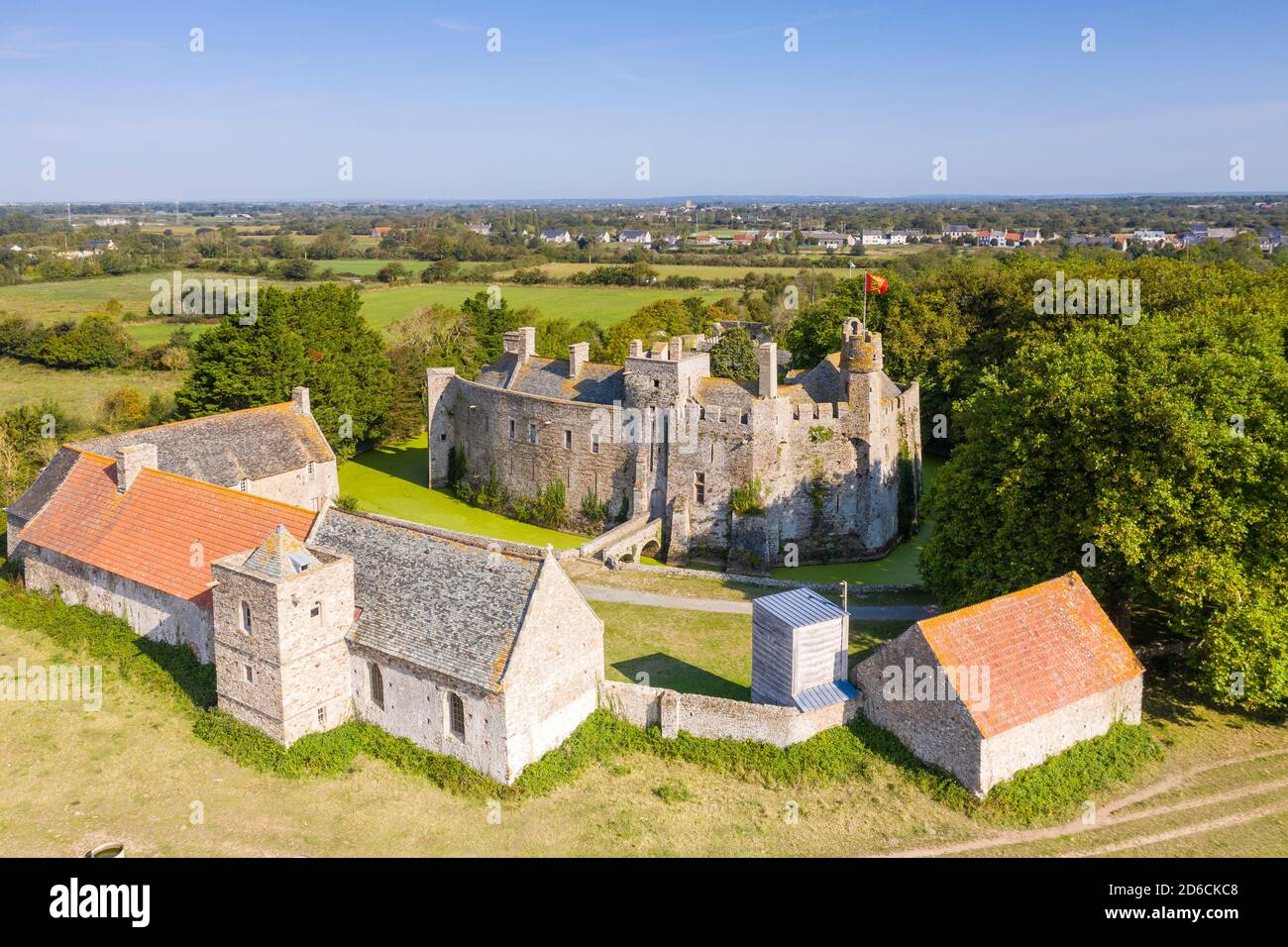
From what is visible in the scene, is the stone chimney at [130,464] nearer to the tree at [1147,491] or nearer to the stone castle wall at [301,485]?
the stone castle wall at [301,485]

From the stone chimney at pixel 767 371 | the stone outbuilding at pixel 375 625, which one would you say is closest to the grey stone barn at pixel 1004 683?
the stone outbuilding at pixel 375 625

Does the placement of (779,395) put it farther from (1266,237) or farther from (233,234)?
(233,234)

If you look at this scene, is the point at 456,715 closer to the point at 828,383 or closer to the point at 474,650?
the point at 474,650

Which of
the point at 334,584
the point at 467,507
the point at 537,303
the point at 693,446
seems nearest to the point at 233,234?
the point at 537,303

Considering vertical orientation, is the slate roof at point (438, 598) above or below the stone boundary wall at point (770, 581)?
above

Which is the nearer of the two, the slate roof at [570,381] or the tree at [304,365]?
the slate roof at [570,381]

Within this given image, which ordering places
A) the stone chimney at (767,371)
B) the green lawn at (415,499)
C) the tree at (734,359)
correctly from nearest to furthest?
the stone chimney at (767,371) < the green lawn at (415,499) < the tree at (734,359)

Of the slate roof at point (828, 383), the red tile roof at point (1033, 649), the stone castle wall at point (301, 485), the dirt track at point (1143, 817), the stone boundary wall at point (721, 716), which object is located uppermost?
the slate roof at point (828, 383)
